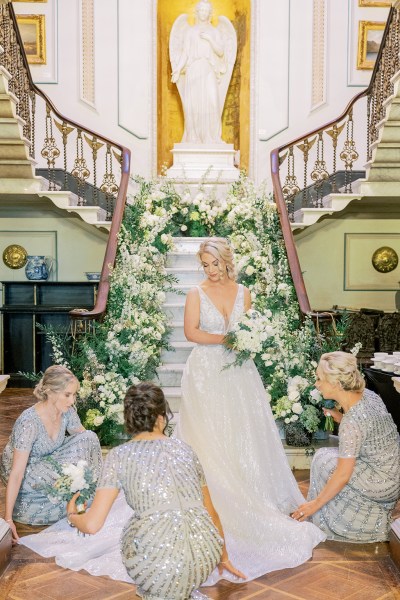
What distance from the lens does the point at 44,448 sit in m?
4.03

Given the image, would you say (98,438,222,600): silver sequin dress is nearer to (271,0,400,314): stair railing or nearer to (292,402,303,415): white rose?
(292,402,303,415): white rose

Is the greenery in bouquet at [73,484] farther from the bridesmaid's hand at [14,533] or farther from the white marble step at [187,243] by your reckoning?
the white marble step at [187,243]

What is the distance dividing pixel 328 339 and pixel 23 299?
4.35 m

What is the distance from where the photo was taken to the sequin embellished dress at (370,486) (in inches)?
146

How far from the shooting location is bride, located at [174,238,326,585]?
3.90 meters

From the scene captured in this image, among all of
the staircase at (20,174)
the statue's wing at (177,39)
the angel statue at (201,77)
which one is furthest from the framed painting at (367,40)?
the staircase at (20,174)

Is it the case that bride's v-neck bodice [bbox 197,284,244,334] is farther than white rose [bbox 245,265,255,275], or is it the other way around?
white rose [bbox 245,265,255,275]

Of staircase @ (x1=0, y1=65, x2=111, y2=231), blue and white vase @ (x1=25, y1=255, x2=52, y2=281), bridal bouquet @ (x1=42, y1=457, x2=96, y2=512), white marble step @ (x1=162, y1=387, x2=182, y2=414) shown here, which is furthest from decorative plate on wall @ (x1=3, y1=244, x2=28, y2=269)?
bridal bouquet @ (x1=42, y1=457, x2=96, y2=512)

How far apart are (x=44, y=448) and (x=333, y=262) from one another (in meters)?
6.27

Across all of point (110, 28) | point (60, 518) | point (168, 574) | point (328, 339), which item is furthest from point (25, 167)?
point (168, 574)

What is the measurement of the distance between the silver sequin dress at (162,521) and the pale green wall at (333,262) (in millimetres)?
7235

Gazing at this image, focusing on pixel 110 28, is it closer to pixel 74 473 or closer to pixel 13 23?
pixel 13 23

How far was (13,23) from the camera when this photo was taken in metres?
7.27

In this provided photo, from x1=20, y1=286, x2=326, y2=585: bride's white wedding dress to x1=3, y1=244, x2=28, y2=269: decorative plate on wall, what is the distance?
18.9 ft
